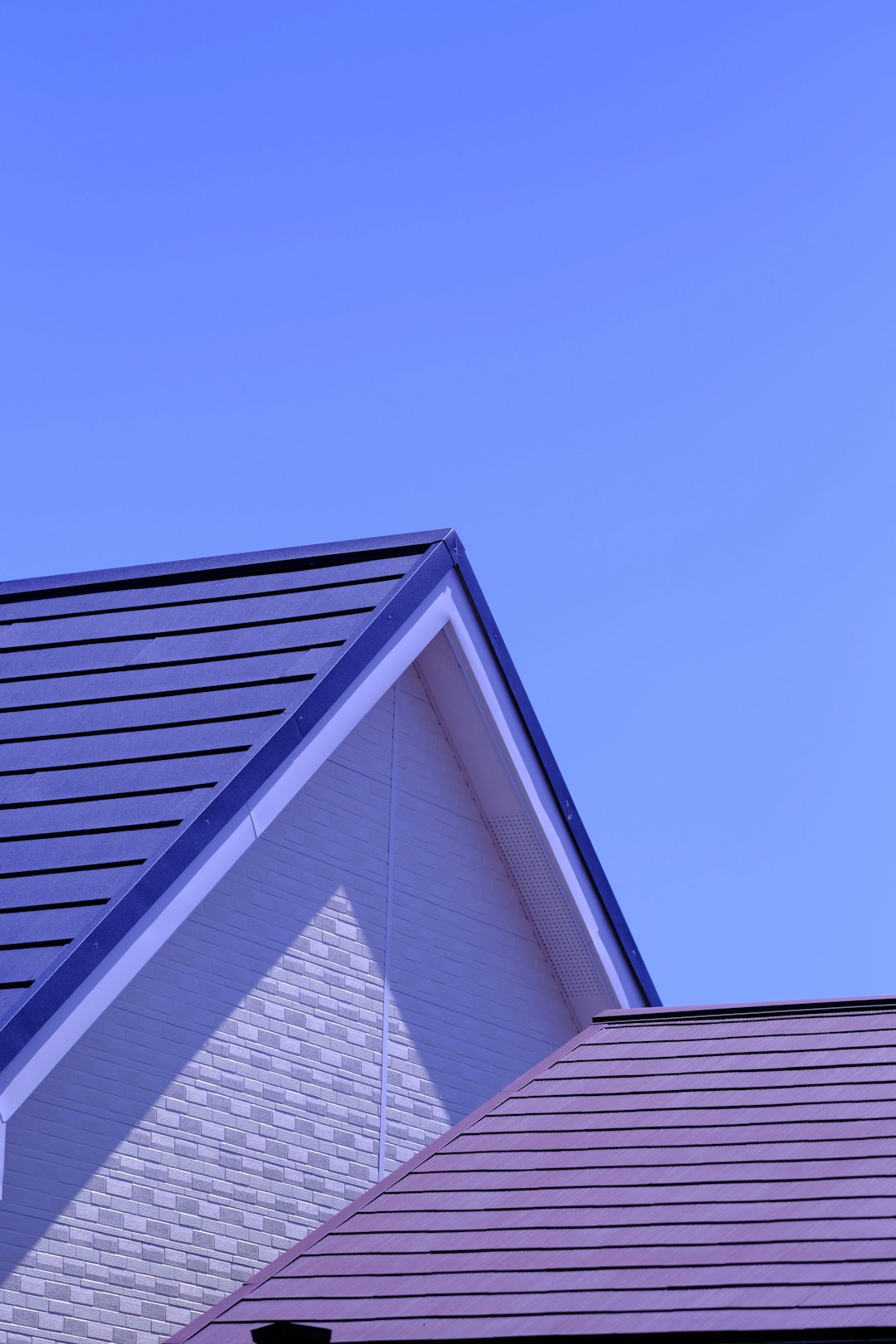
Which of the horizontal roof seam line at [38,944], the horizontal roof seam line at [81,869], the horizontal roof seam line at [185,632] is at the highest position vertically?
the horizontal roof seam line at [185,632]

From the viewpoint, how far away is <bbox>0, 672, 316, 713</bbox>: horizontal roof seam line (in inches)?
385

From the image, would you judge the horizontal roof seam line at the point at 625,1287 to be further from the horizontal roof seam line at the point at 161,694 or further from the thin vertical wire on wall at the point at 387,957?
the horizontal roof seam line at the point at 161,694

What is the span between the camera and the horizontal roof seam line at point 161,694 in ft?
32.1

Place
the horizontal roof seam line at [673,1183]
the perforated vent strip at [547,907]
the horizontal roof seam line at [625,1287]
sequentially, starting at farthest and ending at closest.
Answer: the perforated vent strip at [547,907]
the horizontal roof seam line at [673,1183]
the horizontal roof seam line at [625,1287]

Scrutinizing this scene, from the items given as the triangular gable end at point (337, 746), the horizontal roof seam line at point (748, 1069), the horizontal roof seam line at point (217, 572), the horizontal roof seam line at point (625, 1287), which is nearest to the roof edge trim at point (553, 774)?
the triangular gable end at point (337, 746)

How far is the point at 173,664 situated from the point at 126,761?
4.30 ft

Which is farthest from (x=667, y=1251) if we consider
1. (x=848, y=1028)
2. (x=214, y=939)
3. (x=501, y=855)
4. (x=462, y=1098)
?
(x=501, y=855)

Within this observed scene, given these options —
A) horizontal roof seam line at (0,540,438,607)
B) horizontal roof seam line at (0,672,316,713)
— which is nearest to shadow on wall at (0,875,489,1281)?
horizontal roof seam line at (0,672,316,713)

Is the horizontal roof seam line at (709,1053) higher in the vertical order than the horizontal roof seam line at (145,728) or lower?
lower

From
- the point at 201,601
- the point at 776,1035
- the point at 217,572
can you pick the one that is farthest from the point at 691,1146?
the point at 217,572

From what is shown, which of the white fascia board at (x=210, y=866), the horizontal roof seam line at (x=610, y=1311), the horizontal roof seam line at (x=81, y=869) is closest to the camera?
the horizontal roof seam line at (x=610, y=1311)

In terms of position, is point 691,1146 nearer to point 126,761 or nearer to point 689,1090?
point 689,1090

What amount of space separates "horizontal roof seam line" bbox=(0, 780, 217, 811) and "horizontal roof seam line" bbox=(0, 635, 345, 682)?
4.80 ft

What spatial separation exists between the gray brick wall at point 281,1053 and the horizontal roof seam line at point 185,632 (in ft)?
2.82
